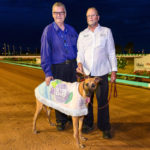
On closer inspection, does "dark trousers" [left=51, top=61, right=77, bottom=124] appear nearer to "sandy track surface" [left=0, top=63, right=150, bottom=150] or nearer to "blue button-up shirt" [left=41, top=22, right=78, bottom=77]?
"blue button-up shirt" [left=41, top=22, right=78, bottom=77]

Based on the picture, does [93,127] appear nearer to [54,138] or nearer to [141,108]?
[54,138]

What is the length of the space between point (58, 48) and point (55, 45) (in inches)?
3.2

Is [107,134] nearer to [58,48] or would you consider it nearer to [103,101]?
[103,101]

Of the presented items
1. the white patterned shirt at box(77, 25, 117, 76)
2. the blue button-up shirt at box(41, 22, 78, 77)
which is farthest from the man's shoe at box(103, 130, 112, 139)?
the blue button-up shirt at box(41, 22, 78, 77)

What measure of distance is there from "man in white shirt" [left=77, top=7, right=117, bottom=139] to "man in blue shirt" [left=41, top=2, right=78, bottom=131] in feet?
0.96

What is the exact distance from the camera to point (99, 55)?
12.4 feet

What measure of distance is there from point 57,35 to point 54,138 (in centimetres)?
197

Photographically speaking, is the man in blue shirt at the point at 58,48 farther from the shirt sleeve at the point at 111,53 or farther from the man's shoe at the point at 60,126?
the man's shoe at the point at 60,126

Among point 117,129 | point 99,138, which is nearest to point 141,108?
point 117,129

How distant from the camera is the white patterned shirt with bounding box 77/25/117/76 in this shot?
3719mm

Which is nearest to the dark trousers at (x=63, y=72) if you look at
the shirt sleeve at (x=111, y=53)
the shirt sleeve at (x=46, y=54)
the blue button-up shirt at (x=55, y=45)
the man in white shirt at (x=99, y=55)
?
the blue button-up shirt at (x=55, y=45)

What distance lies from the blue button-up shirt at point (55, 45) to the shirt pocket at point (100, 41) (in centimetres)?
63

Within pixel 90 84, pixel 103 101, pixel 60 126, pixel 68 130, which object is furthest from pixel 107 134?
pixel 90 84

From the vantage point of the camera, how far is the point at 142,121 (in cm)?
486
